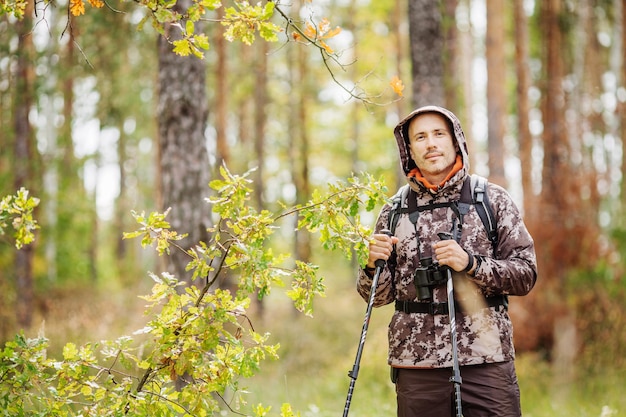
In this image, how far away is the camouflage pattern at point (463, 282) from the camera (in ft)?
10.3

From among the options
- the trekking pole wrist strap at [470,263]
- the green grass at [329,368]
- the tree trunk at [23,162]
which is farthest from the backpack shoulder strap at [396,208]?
the tree trunk at [23,162]

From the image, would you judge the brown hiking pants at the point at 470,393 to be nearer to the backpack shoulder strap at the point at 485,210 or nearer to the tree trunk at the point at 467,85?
the backpack shoulder strap at the point at 485,210

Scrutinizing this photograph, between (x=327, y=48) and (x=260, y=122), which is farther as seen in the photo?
(x=260, y=122)

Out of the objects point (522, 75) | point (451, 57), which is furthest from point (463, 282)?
point (451, 57)

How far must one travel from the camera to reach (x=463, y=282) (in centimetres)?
325

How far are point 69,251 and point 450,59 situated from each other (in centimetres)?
1088

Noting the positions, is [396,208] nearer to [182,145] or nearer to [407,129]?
[407,129]

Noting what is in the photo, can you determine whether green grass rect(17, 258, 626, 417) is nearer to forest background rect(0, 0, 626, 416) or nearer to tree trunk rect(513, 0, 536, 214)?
forest background rect(0, 0, 626, 416)

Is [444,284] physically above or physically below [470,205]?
below

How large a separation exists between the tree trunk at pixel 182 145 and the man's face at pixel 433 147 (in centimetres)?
271

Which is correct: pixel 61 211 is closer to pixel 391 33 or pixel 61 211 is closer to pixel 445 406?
pixel 391 33

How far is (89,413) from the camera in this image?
3.02m

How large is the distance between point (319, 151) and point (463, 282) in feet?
71.3

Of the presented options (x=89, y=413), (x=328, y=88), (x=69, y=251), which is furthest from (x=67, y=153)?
(x=89, y=413)
